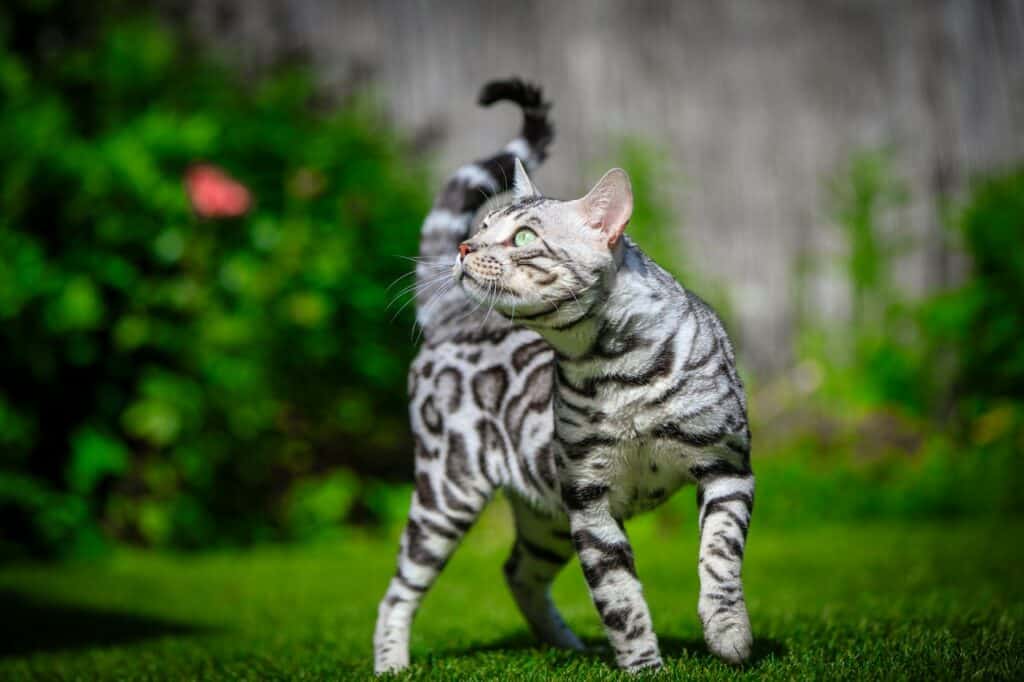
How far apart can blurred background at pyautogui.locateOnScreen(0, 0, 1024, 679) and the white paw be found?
2.29m

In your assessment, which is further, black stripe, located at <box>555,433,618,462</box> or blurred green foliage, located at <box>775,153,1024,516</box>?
blurred green foliage, located at <box>775,153,1024,516</box>

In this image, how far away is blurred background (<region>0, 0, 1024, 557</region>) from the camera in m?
6.43

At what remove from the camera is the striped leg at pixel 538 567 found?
3.41 metres

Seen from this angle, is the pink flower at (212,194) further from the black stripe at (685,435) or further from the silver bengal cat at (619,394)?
the black stripe at (685,435)

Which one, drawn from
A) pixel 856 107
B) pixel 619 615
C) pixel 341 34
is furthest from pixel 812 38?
pixel 619 615

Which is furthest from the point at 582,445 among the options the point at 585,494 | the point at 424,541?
the point at 424,541

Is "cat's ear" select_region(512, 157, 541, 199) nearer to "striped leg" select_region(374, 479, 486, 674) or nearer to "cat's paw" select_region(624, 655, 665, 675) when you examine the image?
"striped leg" select_region(374, 479, 486, 674)

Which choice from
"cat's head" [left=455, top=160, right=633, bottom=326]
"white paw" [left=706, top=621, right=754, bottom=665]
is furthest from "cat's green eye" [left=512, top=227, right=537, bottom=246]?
"white paw" [left=706, top=621, right=754, bottom=665]

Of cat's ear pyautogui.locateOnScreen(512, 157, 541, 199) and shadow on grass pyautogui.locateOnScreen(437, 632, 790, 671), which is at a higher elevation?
cat's ear pyautogui.locateOnScreen(512, 157, 541, 199)

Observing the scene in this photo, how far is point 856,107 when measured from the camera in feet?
25.2

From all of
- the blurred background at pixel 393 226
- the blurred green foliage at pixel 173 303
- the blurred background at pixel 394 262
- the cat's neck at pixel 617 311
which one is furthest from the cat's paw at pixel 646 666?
the blurred green foliage at pixel 173 303

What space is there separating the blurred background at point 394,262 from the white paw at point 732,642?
2.29 meters

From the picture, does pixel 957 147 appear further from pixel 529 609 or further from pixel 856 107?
pixel 529 609

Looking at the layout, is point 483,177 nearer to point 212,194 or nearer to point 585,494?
point 585,494
